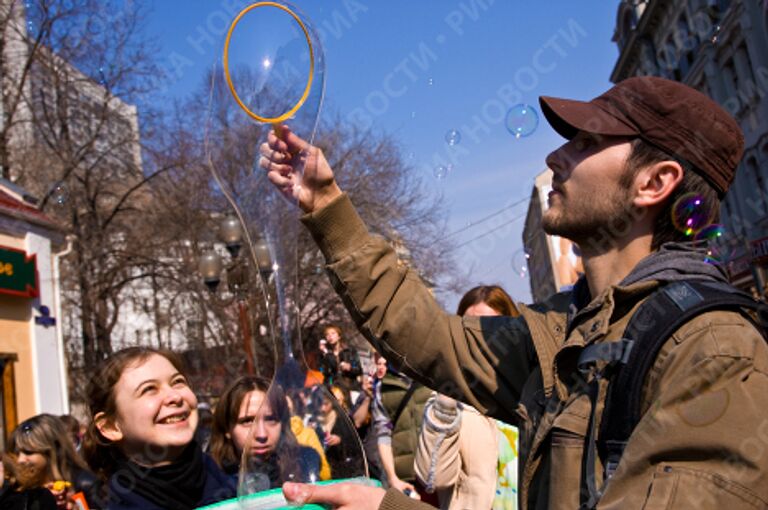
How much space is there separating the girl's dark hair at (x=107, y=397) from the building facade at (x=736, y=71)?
1798cm

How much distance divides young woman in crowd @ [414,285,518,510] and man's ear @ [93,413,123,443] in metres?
1.57

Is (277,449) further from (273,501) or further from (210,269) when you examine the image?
(210,269)

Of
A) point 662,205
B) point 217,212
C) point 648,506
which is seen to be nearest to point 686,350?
point 648,506

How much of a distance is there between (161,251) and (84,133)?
3.90m

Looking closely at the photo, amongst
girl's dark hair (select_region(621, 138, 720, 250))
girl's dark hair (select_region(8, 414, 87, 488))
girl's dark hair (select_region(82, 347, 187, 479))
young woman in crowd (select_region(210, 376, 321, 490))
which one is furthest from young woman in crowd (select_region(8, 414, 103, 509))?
girl's dark hair (select_region(621, 138, 720, 250))

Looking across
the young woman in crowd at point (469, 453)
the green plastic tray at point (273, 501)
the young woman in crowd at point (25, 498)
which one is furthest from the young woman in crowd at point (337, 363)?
the green plastic tray at point (273, 501)

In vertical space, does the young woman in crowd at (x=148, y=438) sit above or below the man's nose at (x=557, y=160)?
below

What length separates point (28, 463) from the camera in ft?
16.2

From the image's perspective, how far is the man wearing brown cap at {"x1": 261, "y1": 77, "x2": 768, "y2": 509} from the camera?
1443mm

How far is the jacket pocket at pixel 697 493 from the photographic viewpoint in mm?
1386

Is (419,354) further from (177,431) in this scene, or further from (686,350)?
(177,431)

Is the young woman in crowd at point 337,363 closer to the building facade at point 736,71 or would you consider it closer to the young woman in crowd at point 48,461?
the young woman in crowd at point 48,461

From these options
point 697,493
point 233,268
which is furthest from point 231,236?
point 697,493

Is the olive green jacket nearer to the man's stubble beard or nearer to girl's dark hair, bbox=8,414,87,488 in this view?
the man's stubble beard
